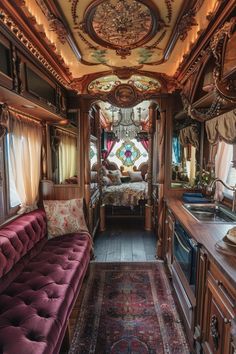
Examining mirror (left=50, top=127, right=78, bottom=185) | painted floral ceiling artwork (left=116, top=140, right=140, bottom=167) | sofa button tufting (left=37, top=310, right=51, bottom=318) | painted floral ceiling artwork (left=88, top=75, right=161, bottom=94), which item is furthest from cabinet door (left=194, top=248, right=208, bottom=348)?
painted floral ceiling artwork (left=116, top=140, right=140, bottom=167)

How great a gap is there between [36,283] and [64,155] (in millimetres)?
1980

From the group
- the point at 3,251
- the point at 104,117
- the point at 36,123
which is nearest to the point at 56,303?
the point at 3,251

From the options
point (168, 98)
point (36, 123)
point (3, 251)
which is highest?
point (168, 98)

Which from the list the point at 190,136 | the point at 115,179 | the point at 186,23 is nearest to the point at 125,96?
the point at 190,136

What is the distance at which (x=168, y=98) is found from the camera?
9.79 ft

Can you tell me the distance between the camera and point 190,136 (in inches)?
122

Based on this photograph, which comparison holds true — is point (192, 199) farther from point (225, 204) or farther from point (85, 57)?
point (85, 57)

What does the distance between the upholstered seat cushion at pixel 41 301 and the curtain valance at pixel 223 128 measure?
181 cm

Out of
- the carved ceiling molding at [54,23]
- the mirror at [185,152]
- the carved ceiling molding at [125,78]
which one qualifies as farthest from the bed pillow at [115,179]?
the carved ceiling molding at [54,23]

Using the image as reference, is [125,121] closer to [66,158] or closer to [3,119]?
[66,158]

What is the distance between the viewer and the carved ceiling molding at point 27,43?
146 centimetres

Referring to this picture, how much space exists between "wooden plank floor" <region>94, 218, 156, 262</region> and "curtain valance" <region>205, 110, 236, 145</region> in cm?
190

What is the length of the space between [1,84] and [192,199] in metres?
2.21

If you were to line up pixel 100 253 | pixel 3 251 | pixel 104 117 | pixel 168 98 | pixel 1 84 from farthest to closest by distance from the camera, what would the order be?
pixel 104 117, pixel 100 253, pixel 168 98, pixel 3 251, pixel 1 84
